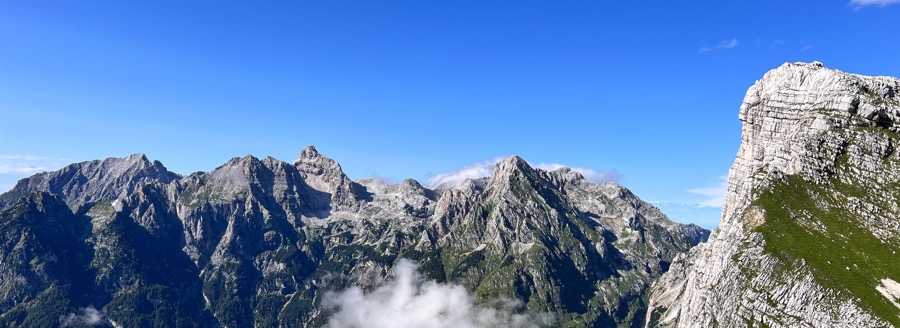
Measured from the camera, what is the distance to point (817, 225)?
6644 inches

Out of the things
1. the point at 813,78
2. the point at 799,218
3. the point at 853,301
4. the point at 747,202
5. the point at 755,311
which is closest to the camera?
the point at 853,301

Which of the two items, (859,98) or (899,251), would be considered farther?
(859,98)

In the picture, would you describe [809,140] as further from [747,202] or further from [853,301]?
[853,301]

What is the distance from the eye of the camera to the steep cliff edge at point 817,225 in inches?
5818

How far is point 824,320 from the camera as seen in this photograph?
469ft

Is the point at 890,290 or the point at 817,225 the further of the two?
the point at 817,225

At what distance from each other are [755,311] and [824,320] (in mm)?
16304

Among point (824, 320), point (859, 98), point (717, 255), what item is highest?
point (859, 98)

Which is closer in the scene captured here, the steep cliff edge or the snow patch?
the snow patch

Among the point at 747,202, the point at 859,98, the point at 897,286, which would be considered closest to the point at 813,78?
the point at 859,98

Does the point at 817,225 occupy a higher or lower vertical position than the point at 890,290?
higher

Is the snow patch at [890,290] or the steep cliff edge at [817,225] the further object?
the steep cliff edge at [817,225]

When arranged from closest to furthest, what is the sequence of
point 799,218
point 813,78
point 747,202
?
point 799,218 → point 747,202 → point 813,78

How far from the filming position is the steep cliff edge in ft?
485
